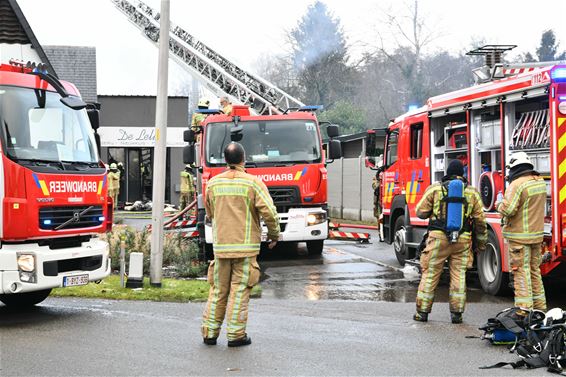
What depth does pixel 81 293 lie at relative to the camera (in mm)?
10312

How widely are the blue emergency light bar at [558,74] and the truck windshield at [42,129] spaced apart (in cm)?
535

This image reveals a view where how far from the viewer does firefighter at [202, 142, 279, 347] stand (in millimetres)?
7137

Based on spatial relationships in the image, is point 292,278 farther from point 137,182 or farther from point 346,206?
point 137,182

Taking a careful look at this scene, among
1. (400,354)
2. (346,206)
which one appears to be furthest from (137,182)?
(400,354)

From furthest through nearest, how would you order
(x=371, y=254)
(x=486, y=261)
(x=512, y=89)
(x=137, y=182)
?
(x=137, y=182) < (x=371, y=254) < (x=486, y=261) < (x=512, y=89)

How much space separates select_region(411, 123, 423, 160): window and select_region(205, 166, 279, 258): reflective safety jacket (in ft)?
19.7

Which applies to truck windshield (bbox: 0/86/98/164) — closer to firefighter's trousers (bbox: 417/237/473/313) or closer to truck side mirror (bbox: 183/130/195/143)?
firefighter's trousers (bbox: 417/237/473/313)

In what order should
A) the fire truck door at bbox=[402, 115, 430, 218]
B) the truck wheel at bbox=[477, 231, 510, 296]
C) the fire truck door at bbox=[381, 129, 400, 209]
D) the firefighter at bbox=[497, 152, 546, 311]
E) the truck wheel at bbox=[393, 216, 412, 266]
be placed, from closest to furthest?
the firefighter at bbox=[497, 152, 546, 311]
the truck wheel at bbox=[477, 231, 510, 296]
the fire truck door at bbox=[402, 115, 430, 218]
the truck wheel at bbox=[393, 216, 412, 266]
the fire truck door at bbox=[381, 129, 400, 209]

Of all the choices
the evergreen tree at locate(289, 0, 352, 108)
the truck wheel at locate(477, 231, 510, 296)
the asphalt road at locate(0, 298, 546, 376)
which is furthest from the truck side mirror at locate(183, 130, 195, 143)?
the evergreen tree at locate(289, 0, 352, 108)

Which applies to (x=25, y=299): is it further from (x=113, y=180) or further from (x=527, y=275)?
(x=113, y=180)

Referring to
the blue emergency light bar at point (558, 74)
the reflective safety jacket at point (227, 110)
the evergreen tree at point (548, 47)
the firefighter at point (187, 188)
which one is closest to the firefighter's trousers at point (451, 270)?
the blue emergency light bar at point (558, 74)

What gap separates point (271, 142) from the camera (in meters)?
14.3

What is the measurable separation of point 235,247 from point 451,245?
8.81 feet

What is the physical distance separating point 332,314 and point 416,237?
4255 millimetres
